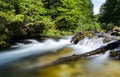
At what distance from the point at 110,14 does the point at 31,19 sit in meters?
23.9

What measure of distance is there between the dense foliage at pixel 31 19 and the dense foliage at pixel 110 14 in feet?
26.6

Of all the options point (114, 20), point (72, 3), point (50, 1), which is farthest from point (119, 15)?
point (50, 1)

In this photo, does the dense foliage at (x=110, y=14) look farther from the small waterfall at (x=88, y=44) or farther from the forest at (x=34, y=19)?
the small waterfall at (x=88, y=44)

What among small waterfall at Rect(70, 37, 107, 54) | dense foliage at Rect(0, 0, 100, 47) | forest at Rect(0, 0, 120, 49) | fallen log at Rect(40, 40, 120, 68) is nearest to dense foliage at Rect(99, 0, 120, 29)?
forest at Rect(0, 0, 120, 49)

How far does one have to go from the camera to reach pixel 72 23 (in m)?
28.9

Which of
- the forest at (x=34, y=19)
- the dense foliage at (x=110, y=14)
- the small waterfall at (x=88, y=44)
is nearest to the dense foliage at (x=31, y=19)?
the forest at (x=34, y=19)

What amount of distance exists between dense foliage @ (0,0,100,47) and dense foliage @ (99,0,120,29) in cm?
811

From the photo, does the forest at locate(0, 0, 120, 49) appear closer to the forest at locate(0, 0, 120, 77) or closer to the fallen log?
the forest at locate(0, 0, 120, 77)

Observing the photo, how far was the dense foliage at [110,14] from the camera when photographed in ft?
117

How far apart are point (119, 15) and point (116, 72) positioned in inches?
1187

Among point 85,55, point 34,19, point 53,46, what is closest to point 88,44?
point 53,46

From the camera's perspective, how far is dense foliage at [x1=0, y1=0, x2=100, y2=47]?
1507 centimetres

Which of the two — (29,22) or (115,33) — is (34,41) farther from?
(115,33)

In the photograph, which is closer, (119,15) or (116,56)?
(116,56)
